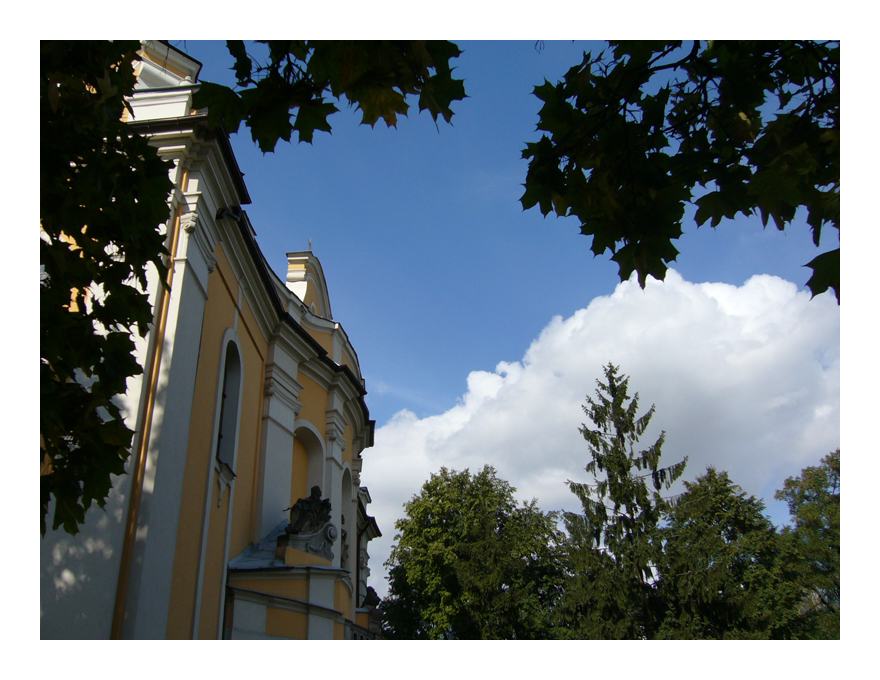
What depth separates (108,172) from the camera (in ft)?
13.1

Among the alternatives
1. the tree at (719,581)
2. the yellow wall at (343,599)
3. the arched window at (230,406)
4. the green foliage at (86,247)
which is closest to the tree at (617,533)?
the tree at (719,581)

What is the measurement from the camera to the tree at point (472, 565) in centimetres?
2758

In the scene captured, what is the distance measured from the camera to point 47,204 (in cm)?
391

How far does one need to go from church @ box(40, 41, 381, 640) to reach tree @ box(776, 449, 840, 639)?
17.2m

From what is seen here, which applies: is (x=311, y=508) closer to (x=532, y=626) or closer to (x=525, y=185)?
(x=525, y=185)

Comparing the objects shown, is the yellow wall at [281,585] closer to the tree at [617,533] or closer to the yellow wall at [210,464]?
the yellow wall at [210,464]

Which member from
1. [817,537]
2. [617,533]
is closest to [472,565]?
[617,533]

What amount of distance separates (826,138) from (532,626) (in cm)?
2726

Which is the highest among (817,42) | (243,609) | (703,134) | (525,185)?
(817,42)

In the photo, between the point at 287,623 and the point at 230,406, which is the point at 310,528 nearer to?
the point at 287,623

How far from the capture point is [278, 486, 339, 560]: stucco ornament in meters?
11.1

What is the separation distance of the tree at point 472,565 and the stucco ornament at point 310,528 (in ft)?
51.8

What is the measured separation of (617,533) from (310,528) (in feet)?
52.2

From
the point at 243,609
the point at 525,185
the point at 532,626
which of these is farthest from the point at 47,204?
the point at 532,626
